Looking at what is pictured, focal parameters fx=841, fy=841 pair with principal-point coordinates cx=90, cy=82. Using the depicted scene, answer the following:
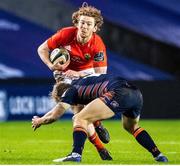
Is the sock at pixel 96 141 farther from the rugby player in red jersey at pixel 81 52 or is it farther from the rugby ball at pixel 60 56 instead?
the rugby ball at pixel 60 56

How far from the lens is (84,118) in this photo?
31.3 ft

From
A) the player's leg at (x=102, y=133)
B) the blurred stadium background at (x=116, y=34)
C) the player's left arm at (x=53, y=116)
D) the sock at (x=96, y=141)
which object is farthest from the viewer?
the blurred stadium background at (x=116, y=34)

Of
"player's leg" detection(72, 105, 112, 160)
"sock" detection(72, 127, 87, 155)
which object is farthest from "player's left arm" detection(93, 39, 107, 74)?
"sock" detection(72, 127, 87, 155)

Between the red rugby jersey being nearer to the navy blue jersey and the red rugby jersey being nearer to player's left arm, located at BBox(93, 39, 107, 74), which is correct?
player's left arm, located at BBox(93, 39, 107, 74)

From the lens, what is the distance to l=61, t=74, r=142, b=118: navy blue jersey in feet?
31.4

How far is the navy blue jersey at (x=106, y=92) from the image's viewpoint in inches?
377

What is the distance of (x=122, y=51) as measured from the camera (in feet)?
79.1

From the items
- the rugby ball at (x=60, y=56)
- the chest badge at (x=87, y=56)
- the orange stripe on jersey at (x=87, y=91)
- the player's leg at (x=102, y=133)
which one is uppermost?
the rugby ball at (x=60, y=56)

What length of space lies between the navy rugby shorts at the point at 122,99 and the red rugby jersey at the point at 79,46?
165cm

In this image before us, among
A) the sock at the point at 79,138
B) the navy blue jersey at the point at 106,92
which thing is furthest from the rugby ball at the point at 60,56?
the sock at the point at 79,138

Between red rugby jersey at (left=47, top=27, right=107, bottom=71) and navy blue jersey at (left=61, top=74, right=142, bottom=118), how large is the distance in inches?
58.3

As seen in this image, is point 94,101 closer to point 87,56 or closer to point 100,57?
point 100,57

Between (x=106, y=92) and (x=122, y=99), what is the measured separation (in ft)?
0.68

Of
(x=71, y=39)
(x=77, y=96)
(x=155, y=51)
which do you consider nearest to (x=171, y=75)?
(x=155, y=51)
